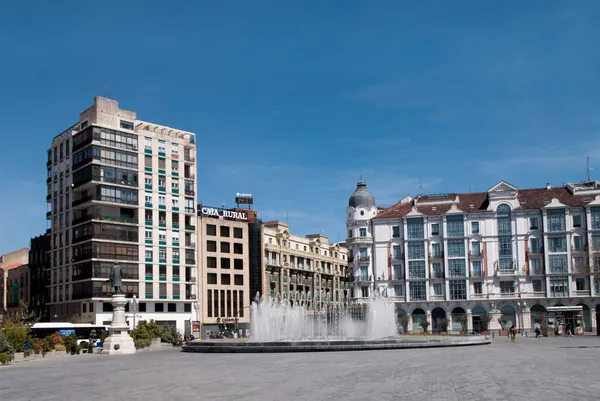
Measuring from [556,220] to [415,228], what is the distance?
700 inches

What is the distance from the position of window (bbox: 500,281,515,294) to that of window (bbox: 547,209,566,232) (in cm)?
830

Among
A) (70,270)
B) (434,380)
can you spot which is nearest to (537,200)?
(70,270)

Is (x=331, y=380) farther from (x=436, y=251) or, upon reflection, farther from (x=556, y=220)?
(x=556, y=220)

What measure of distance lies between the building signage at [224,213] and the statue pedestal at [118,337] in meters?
45.8

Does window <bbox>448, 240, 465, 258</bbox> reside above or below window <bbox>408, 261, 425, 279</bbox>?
A: above

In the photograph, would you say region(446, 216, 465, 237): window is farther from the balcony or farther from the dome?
the balcony

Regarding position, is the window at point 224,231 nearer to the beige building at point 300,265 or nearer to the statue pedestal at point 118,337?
the beige building at point 300,265

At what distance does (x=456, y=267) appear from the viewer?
9681cm

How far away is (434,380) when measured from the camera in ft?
85.7

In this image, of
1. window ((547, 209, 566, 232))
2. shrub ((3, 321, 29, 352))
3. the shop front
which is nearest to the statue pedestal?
shrub ((3, 321, 29, 352))

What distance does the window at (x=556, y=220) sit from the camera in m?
93.9

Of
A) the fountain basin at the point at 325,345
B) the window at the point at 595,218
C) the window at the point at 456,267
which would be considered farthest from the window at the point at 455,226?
the fountain basin at the point at 325,345

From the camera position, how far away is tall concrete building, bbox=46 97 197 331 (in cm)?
8769

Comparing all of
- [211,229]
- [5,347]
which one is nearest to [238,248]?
[211,229]
